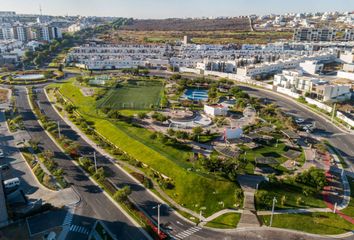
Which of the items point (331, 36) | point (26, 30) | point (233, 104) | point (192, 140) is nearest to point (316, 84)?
point (233, 104)

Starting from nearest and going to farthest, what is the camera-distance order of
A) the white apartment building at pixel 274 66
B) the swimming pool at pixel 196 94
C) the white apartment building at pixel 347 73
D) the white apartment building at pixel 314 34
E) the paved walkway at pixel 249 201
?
the paved walkway at pixel 249 201
the swimming pool at pixel 196 94
the white apartment building at pixel 347 73
the white apartment building at pixel 274 66
the white apartment building at pixel 314 34

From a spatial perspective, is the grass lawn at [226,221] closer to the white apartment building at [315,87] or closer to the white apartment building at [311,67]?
the white apartment building at [315,87]

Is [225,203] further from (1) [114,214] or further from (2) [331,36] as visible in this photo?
(2) [331,36]

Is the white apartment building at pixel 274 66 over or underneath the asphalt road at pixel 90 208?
over

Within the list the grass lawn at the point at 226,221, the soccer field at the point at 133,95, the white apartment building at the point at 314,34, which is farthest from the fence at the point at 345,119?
the white apartment building at the point at 314,34

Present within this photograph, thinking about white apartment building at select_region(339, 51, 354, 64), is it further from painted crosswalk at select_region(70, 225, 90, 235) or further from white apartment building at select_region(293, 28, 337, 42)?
painted crosswalk at select_region(70, 225, 90, 235)

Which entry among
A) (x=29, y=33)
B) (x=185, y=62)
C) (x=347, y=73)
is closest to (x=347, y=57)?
(x=347, y=73)

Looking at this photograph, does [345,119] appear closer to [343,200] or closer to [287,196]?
[343,200]

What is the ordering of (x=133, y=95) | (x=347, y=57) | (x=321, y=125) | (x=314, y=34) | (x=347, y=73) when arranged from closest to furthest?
(x=321, y=125)
(x=133, y=95)
(x=347, y=73)
(x=347, y=57)
(x=314, y=34)
